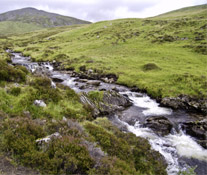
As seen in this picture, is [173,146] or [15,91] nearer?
[15,91]

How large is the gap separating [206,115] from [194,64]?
19.6 meters

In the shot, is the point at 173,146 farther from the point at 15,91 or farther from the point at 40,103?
the point at 15,91

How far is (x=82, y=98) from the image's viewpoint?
14750 millimetres

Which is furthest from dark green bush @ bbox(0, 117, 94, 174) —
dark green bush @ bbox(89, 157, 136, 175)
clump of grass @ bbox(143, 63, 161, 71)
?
clump of grass @ bbox(143, 63, 161, 71)

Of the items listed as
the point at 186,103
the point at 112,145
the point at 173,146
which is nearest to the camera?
the point at 112,145

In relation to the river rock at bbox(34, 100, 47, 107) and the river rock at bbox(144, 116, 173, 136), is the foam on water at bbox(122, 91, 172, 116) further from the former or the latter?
the river rock at bbox(34, 100, 47, 107)

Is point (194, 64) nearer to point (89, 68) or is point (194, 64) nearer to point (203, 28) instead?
point (89, 68)

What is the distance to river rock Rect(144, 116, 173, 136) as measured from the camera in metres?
13.4

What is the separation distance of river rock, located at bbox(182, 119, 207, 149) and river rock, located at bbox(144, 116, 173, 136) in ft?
5.28

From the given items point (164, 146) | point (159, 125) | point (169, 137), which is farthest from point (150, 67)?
point (164, 146)

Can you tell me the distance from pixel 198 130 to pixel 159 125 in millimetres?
3510

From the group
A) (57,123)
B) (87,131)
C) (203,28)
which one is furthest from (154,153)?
(203,28)

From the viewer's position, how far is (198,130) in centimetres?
1366

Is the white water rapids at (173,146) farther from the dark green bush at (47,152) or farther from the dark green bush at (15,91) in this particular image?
the dark green bush at (15,91)
